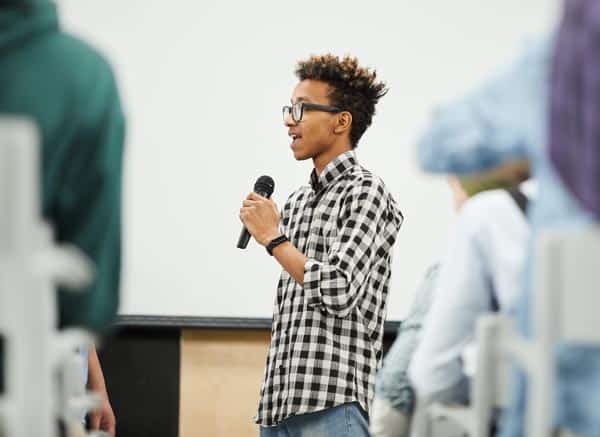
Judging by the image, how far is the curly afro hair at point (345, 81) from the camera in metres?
2.47

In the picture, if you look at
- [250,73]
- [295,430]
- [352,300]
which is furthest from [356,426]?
[250,73]

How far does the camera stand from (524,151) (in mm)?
1255

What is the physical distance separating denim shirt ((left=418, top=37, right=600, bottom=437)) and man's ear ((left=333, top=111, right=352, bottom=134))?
1030 mm

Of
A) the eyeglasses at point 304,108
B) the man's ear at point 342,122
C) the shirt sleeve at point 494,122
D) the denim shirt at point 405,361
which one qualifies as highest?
the eyeglasses at point 304,108

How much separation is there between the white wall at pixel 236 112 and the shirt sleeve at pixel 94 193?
244 cm

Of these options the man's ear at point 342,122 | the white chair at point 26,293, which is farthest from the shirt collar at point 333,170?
the white chair at point 26,293

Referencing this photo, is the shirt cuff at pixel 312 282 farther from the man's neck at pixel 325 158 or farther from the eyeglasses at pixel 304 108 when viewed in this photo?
the eyeglasses at pixel 304 108

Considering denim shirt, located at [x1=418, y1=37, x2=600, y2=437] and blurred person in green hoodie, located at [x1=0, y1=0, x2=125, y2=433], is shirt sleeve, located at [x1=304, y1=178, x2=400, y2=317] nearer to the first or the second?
denim shirt, located at [x1=418, y1=37, x2=600, y2=437]

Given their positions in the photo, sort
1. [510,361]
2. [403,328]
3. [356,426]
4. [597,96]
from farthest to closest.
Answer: [356,426]
[403,328]
[510,361]
[597,96]

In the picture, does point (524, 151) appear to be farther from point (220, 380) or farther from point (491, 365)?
point (220, 380)

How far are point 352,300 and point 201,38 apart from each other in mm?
1891

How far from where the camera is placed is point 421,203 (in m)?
3.76

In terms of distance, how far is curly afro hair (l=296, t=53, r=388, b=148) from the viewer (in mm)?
2475

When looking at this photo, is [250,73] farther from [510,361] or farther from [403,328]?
[510,361]
